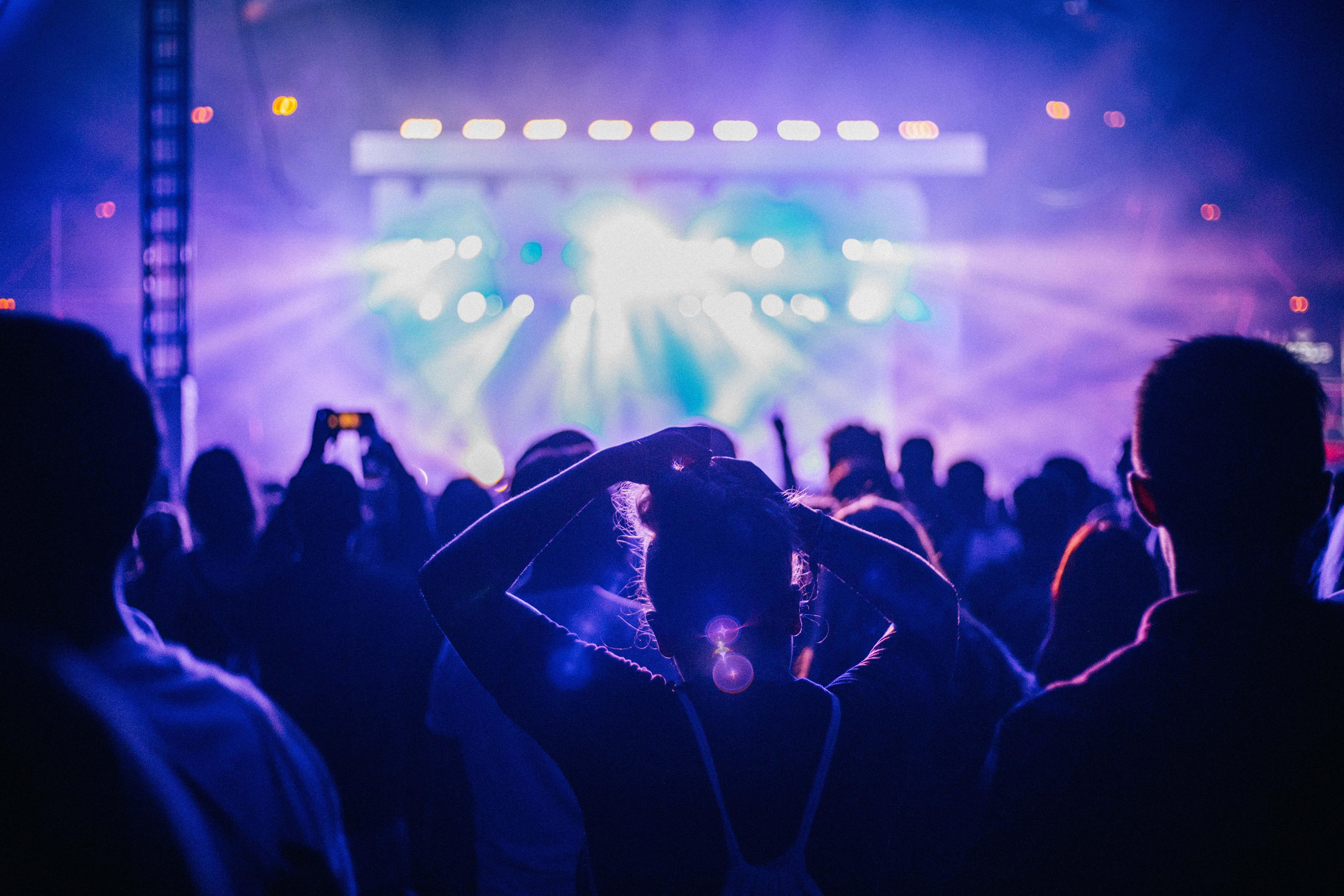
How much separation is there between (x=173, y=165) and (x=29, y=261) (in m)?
5.34

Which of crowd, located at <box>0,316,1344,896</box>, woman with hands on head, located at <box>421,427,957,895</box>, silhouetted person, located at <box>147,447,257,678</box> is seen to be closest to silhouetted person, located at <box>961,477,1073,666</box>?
crowd, located at <box>0,316,1344,896</box>

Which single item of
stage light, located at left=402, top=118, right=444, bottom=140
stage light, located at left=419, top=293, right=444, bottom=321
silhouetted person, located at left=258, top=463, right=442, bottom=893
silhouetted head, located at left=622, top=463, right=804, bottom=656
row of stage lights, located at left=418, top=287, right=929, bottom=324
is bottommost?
silhouetted person, located at left=258, top=463, right=442, bottom=893

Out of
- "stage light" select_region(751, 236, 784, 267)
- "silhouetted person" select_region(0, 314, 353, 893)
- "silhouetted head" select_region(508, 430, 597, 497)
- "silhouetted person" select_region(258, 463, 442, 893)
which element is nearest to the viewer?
"silhouetted person" select_region(0, 314, 353, 893)

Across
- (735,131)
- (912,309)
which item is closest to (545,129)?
(735,131)

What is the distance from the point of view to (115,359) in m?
0.78

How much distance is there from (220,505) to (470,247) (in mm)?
9202

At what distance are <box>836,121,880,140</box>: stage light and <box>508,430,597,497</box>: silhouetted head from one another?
955 centimetres

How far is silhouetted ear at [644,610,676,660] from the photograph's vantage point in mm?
1027

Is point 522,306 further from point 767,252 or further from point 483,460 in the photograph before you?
point 767,252

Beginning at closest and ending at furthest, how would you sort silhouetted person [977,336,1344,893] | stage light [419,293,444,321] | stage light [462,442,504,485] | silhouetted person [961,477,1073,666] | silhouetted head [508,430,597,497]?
silhouetted person [977,336,1344,893] < silhouetted head [508,430,597,497] < silhouetted person [961,477,1073,666] < stage light [419,293,444,321] < stage light [462,442,504,485]

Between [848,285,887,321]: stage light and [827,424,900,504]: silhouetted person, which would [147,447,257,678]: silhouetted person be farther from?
[848,285,887,321]: stage light

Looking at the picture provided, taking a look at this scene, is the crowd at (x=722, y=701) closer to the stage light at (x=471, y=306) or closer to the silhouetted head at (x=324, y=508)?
the silhouetted head at (x=324, y=508)

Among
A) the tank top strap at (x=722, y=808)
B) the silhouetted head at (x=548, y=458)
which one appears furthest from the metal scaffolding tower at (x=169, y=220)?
the tank top strap at (x=722, y=808)

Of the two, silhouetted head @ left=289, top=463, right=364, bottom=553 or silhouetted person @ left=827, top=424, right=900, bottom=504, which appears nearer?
silhouetted head @ left=289, top=463, right=364, bottom=553
